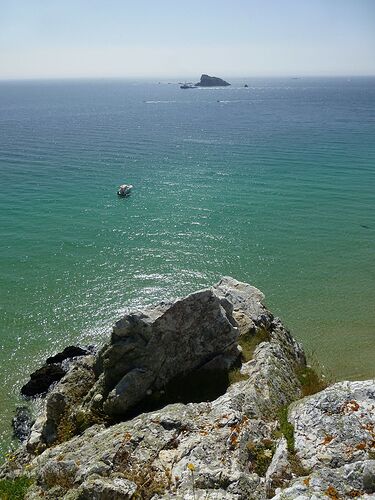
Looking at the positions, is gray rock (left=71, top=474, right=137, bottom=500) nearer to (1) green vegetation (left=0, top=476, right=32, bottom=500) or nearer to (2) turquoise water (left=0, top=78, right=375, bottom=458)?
(1) green vegetation (left=0, top=476, right=32, bottom=500)

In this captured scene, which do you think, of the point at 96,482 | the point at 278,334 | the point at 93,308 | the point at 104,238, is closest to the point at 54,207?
the point at 104,238

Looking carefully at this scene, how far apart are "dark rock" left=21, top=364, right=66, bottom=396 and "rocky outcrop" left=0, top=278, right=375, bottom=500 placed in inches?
392

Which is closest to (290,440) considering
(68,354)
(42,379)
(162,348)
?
(162,348)

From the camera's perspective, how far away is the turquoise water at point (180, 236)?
37.1 metres

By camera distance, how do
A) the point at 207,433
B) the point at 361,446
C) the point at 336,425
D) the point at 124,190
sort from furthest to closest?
the point at 124,190 → the point at 207,433 → the point at 336,425 → the point at 361,446

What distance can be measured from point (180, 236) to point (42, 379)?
92.7 ft

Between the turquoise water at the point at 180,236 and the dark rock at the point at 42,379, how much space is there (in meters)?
1.05

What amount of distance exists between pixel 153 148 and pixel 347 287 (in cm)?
7279

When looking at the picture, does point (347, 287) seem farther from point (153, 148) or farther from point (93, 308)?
point (153, 148)

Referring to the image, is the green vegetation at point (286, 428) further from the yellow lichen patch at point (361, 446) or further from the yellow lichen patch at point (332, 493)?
the yellow lichen patch at point (332, 493)

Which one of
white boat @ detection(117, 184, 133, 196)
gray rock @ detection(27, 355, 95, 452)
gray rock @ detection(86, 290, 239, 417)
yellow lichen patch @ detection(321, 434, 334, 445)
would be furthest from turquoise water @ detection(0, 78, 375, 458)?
yellow lichen patch @ detection(321, 434, 334, 445)

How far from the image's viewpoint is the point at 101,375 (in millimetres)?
19875

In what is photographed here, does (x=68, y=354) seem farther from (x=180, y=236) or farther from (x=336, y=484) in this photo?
(x=180, y=236)

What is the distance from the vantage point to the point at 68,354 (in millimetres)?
32531
